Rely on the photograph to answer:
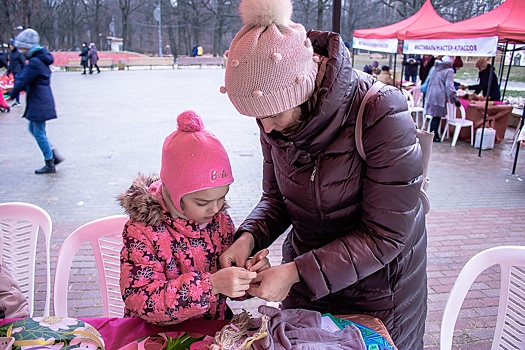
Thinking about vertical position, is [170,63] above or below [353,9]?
below

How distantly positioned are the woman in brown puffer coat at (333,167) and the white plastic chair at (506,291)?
0.34 m

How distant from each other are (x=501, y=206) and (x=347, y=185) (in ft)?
16.5

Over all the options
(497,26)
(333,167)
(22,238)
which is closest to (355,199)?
(333,167)

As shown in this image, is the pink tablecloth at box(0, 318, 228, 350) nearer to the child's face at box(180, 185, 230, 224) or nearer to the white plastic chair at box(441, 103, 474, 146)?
the child's face at box(180, 185, 230, 224)

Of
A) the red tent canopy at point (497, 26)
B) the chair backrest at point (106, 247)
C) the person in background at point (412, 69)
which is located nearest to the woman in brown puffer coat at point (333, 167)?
the chair backrest at point (106, 247)

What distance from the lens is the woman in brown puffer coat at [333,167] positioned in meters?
1.29

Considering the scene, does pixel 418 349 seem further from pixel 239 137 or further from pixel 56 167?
pixel 239 137

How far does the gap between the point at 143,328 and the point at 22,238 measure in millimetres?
1237

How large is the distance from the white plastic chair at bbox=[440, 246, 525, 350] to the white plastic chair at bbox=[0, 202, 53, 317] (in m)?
1.93

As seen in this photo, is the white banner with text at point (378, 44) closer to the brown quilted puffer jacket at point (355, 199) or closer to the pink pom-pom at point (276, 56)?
the brown quilted puffer jacket at point (355, 199)

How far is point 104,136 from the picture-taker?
935 centimetres

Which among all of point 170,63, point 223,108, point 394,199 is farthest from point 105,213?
point 170,63

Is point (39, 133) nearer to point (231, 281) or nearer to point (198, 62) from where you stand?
point (231, 281)

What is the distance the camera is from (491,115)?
9.26 m
